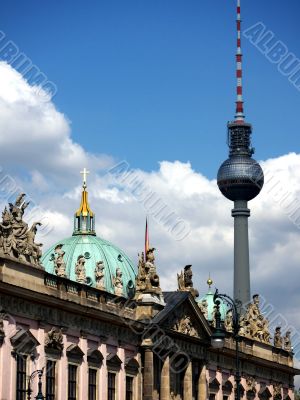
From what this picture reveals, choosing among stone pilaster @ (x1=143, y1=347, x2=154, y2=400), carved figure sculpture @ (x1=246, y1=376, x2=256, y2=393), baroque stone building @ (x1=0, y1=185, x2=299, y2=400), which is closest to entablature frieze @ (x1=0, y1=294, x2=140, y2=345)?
baroque stone building @ (x1=0, y1=185, x2=299, y2=400)

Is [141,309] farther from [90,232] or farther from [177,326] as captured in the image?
[90,232]

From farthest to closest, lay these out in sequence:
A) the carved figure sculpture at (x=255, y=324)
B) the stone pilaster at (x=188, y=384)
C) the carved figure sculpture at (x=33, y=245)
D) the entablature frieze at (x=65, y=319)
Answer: the carved figure sculpture at (x=255, y=324) < the stone pilaster at (x=188, y=384) < the carved figure sculpture at (x=33, y=245) < the entablature frieze at (x=65, y=319)

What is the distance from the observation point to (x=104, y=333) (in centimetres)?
8588

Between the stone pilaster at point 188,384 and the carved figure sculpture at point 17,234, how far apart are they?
26.8m

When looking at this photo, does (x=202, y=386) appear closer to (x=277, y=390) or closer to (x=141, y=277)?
(x=141, y=277)

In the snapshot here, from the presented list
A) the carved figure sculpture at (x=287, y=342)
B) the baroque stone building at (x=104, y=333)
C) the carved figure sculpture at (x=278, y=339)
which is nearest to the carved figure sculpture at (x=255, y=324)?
the baroque stone building at (x=104, y=333)

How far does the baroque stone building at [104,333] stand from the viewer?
243ft

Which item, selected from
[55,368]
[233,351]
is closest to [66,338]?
[55,368]

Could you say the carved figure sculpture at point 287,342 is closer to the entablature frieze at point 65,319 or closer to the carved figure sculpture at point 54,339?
the entablature frieze at point 65,319

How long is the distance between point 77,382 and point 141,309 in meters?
12.1

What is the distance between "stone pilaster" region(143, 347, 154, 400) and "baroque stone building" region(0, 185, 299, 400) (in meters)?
0.07

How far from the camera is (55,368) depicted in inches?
3105

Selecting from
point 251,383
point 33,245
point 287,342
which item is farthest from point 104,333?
point 287,342

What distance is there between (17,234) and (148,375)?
21.8m
